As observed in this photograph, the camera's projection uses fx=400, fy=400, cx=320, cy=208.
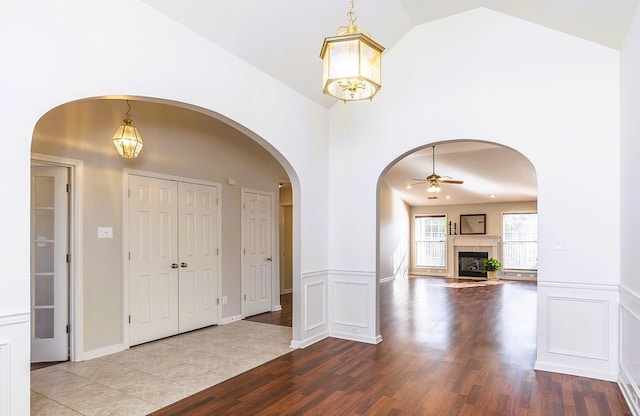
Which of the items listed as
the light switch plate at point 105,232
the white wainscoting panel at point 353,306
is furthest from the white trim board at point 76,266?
the white wainscoting panel at point 353,306

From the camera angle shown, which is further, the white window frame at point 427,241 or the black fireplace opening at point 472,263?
the white window frame at point 427,241

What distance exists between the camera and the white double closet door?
15.6ft

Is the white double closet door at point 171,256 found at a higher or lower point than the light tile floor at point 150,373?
higher

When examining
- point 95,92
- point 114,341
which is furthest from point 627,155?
point 114,341

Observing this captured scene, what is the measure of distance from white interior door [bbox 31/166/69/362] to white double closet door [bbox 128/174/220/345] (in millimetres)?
682

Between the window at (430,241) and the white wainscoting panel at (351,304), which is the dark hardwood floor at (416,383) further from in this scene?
the window at (430,241)

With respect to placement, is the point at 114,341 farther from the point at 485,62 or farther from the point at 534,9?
the point at 534,9

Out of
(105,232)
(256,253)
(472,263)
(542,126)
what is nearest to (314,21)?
(542,126)

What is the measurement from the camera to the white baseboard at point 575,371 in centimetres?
364

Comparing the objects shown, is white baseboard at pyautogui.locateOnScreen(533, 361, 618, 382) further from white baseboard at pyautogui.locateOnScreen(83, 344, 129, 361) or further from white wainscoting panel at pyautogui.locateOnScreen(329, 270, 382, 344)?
white baseboard at pyautogui.locateOnScreen(83, 344, 129, 361)

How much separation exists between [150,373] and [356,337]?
2371 mm

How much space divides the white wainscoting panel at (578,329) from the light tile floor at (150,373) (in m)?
2.73

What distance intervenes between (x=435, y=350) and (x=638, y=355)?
6.62 ft

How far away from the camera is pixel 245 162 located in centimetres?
636
